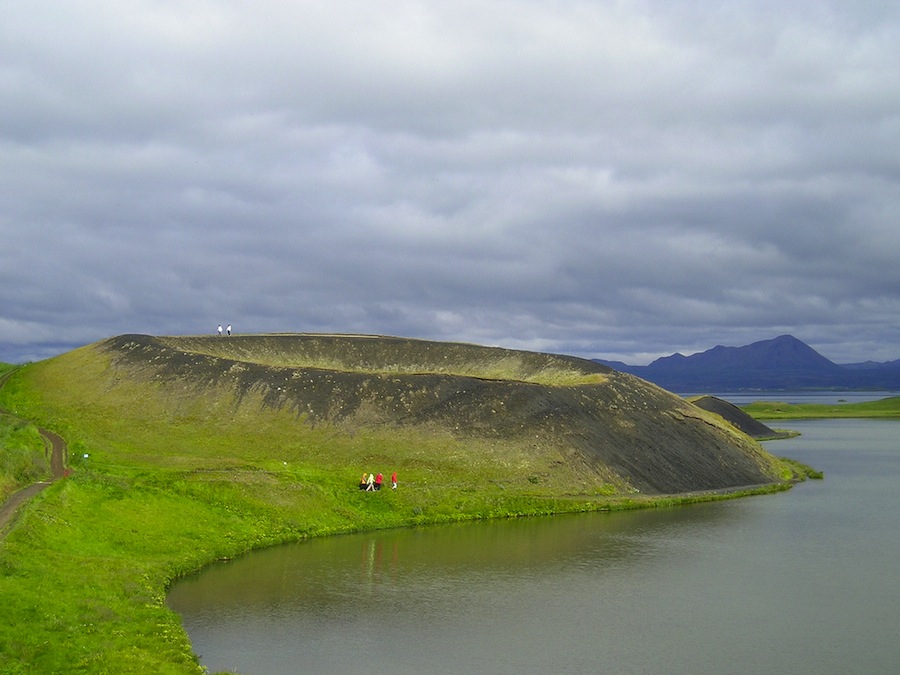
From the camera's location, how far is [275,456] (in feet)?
273

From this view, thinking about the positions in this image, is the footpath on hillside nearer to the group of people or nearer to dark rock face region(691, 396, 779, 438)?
the group of people

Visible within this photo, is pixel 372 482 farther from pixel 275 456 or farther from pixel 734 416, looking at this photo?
pixel 734 416

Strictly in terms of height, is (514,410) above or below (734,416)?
above

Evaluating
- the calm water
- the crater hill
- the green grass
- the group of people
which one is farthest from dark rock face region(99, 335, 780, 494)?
the green grass

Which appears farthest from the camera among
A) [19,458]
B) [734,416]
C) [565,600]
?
[734,416]

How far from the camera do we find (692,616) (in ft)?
140

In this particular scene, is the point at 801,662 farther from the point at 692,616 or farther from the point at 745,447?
the point at 745,447

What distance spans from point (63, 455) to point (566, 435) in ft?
164

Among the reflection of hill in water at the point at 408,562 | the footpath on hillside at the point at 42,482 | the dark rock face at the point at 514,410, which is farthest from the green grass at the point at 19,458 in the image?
the dark rock face at the point at 514,410

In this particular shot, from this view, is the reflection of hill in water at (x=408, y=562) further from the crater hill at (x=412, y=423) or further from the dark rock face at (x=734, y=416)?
the dark rock face at (x=734, y=416)

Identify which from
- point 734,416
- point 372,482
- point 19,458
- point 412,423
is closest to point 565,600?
point 372,482

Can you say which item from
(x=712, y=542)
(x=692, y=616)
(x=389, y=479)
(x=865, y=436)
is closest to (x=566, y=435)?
(x=389, y=479)

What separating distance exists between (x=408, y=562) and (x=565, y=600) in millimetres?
13325

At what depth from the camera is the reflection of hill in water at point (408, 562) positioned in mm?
45438
